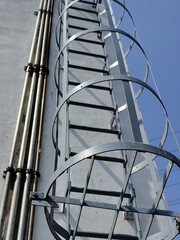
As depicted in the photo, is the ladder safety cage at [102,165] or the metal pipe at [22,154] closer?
the ladder safety cage at [102,165]

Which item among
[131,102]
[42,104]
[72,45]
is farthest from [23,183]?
[72,45]

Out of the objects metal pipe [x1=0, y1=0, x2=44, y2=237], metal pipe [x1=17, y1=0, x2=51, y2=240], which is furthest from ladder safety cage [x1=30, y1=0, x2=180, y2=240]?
metal pipe [x1=0, y1=0, x2=44, y2=237]

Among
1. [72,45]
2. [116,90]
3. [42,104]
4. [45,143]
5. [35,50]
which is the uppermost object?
[72,45]

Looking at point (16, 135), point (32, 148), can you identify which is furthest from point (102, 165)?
point (16, 135)

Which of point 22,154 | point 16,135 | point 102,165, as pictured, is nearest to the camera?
point 22,154

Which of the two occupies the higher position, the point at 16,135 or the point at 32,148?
the point at 16,135

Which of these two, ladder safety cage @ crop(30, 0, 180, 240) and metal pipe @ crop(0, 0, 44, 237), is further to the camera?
metal pipe @ crop(0, 0, 44, 237)

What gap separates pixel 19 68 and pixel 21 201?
216 centimetres

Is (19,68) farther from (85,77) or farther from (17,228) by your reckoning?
(17,228)

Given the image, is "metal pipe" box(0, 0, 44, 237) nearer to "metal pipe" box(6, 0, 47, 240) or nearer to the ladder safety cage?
"metal pipe" box(6, 0, 47, 240)

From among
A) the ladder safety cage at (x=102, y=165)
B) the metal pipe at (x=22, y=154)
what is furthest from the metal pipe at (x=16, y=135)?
the ladder safety cage at (x=102, y=165)

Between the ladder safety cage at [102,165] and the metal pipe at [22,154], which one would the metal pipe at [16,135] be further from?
the ladder safety cage at [102,165]

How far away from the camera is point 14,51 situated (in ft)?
16.4

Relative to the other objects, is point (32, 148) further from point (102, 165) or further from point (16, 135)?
point (102, 165)
